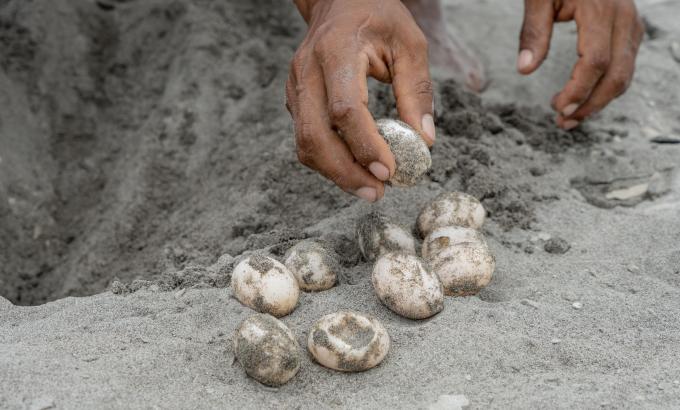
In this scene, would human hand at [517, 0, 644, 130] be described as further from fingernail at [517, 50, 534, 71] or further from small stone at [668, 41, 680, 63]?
small stone at [668, 41, 680, 63]

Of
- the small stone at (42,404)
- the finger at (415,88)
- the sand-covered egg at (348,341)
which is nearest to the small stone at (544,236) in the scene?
the finger at (415,88)

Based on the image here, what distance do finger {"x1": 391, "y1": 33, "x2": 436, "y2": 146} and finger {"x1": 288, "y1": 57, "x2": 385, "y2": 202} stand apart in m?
0.25

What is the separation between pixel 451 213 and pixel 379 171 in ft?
1.52

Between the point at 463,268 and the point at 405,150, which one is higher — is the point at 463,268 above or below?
below

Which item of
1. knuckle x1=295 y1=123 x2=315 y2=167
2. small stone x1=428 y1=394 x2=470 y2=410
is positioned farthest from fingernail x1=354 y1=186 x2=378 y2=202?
small stone x1=428 y1=394 x2=470 y2=410

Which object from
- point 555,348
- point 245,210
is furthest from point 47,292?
point 555,348

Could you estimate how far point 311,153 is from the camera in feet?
7.13

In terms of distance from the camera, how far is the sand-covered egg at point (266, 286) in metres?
2.06

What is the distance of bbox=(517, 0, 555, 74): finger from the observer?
9.68 feet

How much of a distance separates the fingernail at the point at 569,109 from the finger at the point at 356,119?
4.22ft

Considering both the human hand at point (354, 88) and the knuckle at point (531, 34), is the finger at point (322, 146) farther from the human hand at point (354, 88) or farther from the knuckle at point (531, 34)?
the knuckle at point (531, 34)

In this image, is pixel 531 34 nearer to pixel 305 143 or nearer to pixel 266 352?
pixel 305 143

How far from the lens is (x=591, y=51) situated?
9.58ft

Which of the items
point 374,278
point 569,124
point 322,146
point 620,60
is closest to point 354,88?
point 322,146
